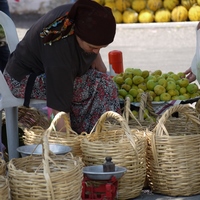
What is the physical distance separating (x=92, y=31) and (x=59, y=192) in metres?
1.14

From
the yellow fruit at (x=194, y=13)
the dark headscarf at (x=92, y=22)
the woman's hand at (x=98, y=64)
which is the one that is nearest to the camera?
the dark headscarf at (x=92, y=22)

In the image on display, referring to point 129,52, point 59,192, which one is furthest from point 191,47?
point 59,192

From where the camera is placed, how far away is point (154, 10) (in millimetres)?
9391

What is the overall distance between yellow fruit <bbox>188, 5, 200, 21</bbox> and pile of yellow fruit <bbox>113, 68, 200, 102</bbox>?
4.49m

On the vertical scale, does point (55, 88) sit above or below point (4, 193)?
above

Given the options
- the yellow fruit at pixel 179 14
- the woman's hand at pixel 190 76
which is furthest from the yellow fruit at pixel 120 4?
the woman's hand at pixel 190 76

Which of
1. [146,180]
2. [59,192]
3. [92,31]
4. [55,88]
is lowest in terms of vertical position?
[146,180]

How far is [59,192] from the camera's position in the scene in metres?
2.77

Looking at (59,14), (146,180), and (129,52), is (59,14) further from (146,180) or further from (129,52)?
(129,52)

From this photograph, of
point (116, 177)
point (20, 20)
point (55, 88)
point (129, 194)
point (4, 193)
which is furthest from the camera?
point (20, 20)

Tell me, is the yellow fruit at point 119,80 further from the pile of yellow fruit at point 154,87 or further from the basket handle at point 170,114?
the basket handle at point 170,114

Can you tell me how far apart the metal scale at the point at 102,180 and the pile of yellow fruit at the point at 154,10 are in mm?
6019

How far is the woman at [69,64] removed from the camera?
3578mm

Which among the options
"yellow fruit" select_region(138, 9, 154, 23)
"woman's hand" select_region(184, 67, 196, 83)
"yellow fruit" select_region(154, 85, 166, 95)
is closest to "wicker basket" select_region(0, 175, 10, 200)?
"yellow fruit" select_region(154, 85, 166, 95)
